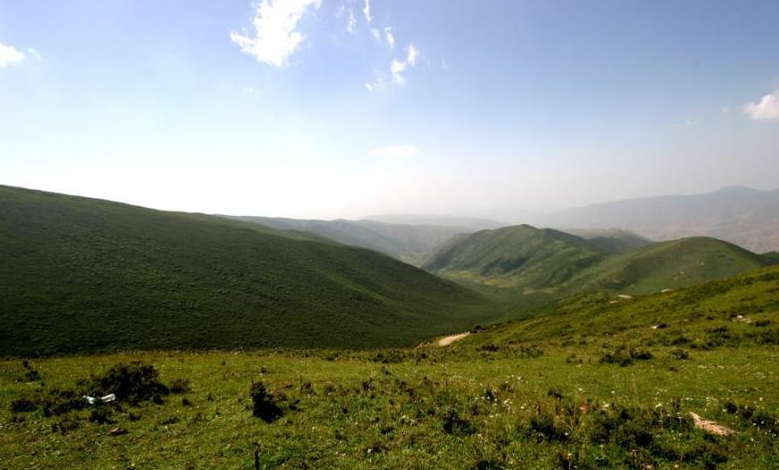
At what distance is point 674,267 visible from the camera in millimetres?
144500

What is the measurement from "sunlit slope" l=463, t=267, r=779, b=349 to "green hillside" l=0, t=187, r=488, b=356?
4159 centimetres

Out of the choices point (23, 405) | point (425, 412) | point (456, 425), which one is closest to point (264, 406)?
point (425, 412)

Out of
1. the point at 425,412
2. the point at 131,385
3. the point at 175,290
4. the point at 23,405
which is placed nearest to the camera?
the point at 425,412

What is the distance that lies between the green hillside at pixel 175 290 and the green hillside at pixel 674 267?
64.6 metres

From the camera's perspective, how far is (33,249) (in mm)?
82938

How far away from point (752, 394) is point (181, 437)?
24.8m

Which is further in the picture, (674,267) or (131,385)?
(674,267)

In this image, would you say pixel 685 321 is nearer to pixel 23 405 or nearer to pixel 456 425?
pixel 456 425

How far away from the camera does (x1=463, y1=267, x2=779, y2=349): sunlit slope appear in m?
27.7

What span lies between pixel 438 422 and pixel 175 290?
3491 inches

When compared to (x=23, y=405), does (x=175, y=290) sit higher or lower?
lower

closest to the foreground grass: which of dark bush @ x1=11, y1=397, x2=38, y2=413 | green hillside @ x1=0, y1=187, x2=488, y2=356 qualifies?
dark bush @ x1=11, y1=397, x2=38, y2=413

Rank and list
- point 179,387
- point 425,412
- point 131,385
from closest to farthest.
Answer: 1. point 425,412
2. point 131,385
3. point 179,387

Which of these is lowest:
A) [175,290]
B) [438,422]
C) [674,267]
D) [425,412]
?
[175,290]
